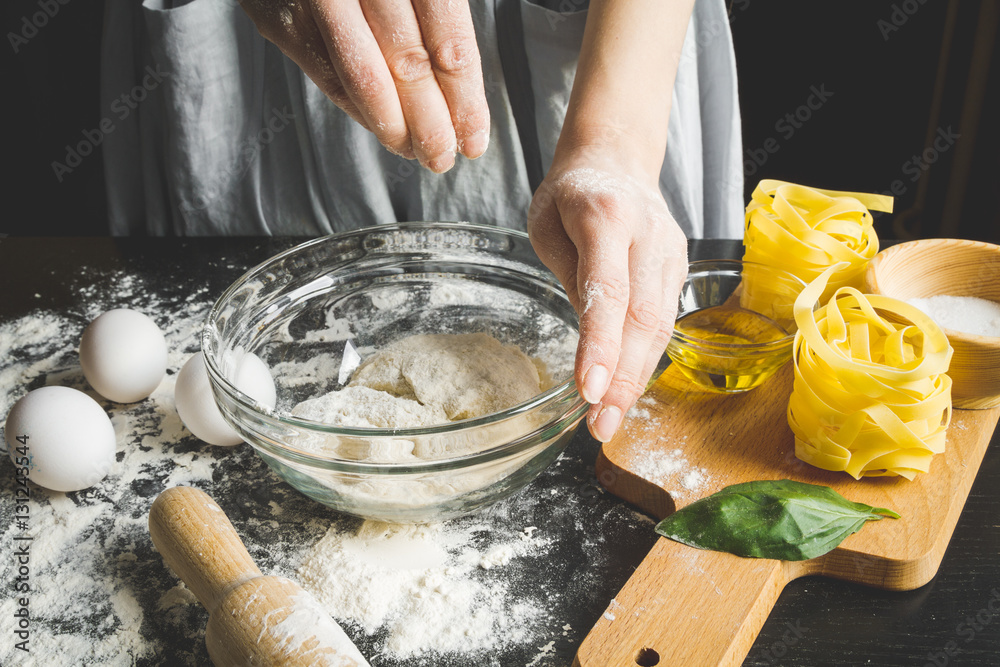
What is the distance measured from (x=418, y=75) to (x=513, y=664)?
66 cm

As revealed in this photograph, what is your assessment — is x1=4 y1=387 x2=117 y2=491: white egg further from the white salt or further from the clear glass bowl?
the white salt

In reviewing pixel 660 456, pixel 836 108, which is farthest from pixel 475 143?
pixel 836 108

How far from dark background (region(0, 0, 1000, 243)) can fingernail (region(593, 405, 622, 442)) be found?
178cm

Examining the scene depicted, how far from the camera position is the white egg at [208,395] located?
1.00 m

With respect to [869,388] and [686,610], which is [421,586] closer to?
[686,610]

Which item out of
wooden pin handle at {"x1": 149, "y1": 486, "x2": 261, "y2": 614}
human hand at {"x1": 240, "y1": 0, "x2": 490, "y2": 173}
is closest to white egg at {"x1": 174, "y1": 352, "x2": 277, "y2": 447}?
wooden pin handle at {"x1": 149, "y1": 486, "x2": 261, "y2": 614}

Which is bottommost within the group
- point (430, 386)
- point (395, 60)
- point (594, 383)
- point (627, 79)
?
point (430, 386)

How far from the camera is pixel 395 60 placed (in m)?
0.84

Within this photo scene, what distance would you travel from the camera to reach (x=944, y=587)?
85 centimetres

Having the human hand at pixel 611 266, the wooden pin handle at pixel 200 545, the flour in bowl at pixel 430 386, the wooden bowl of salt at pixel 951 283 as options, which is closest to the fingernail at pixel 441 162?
the human hand at pixel 611 266

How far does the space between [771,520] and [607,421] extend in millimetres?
220

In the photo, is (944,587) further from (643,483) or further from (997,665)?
(643,483)

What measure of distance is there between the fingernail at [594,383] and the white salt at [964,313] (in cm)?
54

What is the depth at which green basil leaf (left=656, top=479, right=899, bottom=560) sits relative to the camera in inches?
32.4
